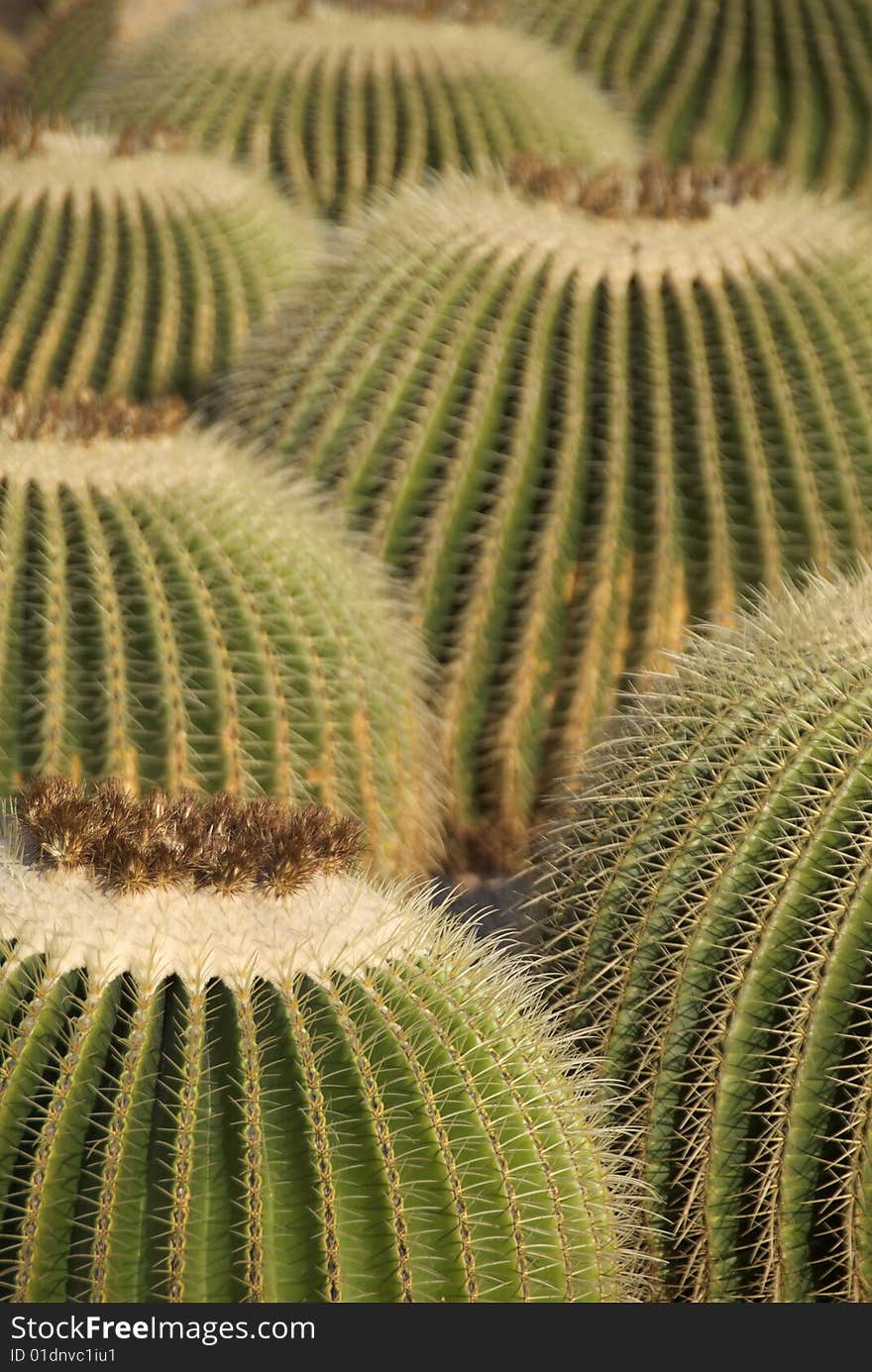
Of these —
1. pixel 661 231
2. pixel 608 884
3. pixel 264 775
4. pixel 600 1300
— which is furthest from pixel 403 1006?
pixel 661 231

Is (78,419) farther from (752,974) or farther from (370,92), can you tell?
(370,92)

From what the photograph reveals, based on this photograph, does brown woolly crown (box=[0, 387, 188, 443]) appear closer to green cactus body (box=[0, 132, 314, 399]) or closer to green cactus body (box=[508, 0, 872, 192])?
green cactus body (box=[0, 132, 314, 399])

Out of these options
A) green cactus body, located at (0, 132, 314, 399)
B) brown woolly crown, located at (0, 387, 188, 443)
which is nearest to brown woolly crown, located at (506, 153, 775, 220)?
green cactus body, located at (0, 132, 314, 399)

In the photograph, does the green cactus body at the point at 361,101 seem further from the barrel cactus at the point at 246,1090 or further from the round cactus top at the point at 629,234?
the barrel cactus at the point at 246,1090

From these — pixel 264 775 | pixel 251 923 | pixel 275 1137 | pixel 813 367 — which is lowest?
pixel 264 775

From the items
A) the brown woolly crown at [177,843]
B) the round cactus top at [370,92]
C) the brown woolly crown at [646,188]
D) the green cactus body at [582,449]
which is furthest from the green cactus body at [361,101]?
the brown woolly crown at [177,843]

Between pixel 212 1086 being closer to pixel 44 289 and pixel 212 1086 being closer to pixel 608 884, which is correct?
pixel 608 884
